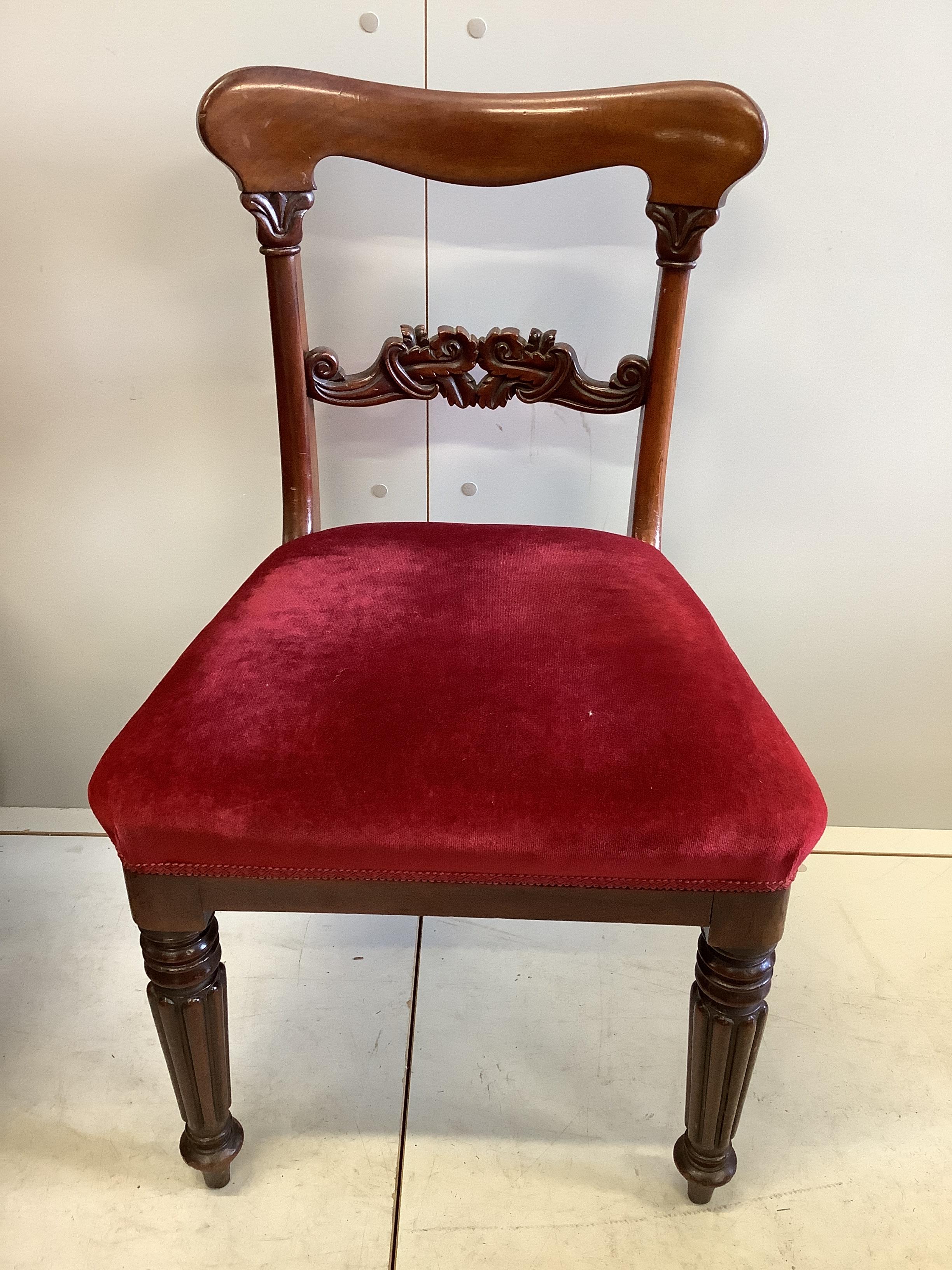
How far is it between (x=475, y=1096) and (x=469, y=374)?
2.50 ft

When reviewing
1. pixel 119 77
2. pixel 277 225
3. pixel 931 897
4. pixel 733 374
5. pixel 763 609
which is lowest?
pixel 931 897

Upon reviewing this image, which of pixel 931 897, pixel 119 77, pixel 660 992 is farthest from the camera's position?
pixel 931 897

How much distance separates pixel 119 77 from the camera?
1.06m

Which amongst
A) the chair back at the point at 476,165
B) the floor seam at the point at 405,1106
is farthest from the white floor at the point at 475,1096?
the chair back at the point at 476,165

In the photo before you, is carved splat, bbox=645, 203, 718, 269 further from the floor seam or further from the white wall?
the floor seam

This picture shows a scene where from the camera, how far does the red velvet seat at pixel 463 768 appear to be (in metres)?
0.67

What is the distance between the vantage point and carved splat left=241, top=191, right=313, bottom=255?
0.95 m

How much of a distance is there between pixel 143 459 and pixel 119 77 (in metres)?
0.43

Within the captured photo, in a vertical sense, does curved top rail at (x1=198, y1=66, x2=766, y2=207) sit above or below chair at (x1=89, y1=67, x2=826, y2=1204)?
above

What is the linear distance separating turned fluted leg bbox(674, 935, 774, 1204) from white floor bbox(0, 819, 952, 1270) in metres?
0.09

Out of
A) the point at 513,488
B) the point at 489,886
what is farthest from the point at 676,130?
the point at 489,886

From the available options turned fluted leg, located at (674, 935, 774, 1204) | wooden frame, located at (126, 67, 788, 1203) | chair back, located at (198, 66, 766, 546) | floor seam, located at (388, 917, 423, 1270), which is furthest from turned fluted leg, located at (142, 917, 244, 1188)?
chair back, located at (198, 66, 766, 546)

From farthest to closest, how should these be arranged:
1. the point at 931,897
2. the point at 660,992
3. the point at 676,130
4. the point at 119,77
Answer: the point at 931,897
the point at 660,992
the point at 119,77
the point at 676,130

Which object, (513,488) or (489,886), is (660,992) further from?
(513,488)
